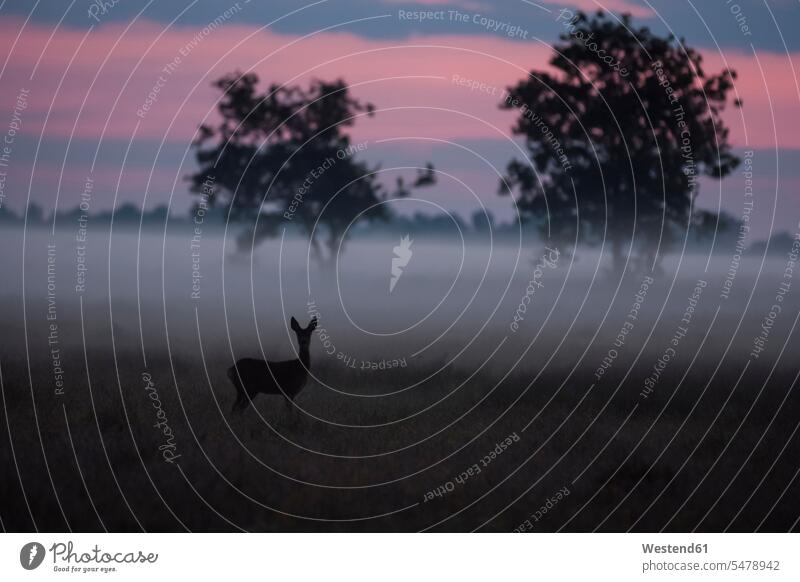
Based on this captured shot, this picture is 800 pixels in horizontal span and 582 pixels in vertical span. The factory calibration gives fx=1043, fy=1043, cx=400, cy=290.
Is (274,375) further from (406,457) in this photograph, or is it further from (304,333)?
(406,457)

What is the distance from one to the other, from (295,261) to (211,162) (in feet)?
7.71

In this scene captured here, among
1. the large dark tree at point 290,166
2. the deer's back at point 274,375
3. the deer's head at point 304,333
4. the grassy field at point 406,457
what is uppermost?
the large dark tree at point 290,166

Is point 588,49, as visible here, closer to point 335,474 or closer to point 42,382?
point 335,474

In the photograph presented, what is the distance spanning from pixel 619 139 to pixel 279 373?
9.45 m

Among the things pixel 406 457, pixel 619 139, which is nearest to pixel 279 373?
pixel 406 457

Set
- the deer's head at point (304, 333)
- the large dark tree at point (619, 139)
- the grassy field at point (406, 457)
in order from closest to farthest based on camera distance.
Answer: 1. the grassy field at point (406, 457)
2. the deer's head at point (304, 333)
3. the large dark tree at point (619, 139)

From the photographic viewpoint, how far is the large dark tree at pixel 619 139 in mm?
18109

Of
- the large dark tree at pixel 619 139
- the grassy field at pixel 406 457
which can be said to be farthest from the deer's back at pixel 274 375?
the large dark tree at pixel 619 139

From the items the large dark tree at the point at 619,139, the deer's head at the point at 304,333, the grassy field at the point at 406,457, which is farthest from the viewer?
the large dark tree at the point at 619,139

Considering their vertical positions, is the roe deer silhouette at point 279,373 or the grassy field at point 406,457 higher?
the roe deer silhouette at point 279,373

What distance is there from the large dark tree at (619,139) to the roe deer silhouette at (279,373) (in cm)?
536

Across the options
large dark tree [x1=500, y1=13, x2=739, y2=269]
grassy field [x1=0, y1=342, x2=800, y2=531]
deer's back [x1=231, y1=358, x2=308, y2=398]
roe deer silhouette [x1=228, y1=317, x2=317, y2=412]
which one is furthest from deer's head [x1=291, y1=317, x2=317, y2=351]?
large dark tree [x1=500, y1=13, x2=739, y2=269]

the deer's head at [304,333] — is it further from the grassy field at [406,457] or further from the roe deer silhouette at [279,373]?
the grassy field at [406,457]

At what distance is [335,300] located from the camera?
16.0 m
